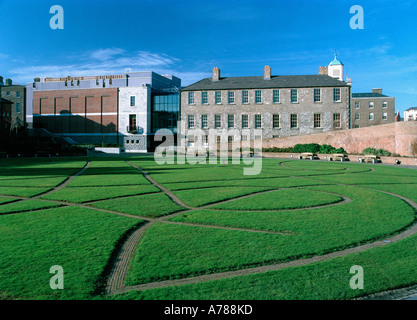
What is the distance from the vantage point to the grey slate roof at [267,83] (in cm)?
5316

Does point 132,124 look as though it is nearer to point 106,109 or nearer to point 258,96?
point 106,109

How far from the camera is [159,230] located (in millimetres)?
8188

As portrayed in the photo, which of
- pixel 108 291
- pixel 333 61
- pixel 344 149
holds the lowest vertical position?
pixel 108 291

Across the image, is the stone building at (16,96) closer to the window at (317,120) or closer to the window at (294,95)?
the window at (294,95)

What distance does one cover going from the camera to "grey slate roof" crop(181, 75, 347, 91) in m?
53.2

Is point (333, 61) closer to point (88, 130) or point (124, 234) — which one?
point (88, 130)

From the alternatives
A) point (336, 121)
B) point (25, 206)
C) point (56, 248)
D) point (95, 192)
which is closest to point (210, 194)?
point (95, 192)

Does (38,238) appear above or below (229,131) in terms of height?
below

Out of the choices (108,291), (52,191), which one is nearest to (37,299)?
(108,291)

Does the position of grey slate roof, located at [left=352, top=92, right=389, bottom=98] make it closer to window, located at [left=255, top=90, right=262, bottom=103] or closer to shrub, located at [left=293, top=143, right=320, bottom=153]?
window, located at [left=255, top=90, right=262, bottom=103]

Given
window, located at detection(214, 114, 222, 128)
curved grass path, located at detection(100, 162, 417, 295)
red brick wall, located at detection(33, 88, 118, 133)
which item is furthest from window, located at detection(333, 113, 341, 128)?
curved grass path, located at detection(100, 162, 417, 295)

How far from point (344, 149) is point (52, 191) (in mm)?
34348

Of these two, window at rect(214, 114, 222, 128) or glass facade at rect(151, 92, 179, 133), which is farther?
glass facade at rect(151, 92, 179, 133)

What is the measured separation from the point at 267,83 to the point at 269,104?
355 centimetres
